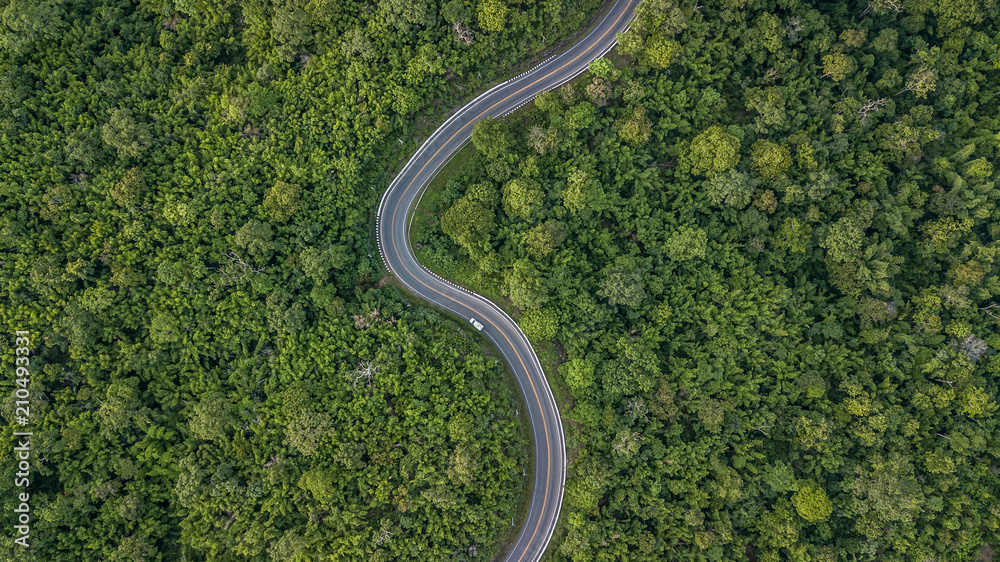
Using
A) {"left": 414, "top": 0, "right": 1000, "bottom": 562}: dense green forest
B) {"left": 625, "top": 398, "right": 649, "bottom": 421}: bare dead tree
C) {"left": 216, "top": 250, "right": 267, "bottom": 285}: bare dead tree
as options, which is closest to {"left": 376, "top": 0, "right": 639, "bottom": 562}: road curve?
{"left": 414, "top": 0, "right": 1000, "bottom": 562}: dense green forest

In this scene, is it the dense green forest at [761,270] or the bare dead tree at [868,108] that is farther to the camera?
the bare dead tree at [868,108]

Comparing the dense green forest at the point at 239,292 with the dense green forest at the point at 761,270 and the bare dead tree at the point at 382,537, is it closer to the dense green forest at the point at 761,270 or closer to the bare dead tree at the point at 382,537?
the bare dead tree at the point at 382,537

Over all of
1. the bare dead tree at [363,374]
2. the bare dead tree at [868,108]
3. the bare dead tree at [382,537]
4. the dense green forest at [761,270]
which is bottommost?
the bare dead tree at [382,537]

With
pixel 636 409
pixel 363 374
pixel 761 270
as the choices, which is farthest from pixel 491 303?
pixel 761 270

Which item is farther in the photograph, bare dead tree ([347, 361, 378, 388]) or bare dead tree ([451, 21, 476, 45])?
bare dead tree ([451, 21, 476, 45])

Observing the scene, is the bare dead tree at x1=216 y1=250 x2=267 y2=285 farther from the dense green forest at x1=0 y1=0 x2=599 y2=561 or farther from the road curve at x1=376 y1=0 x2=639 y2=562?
the road curve at x1=376 y1=0 x2=639 y2=562

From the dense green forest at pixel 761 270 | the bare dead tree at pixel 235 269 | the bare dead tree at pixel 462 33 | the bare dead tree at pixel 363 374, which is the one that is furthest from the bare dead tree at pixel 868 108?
the bare dead tree at pixel 235 269

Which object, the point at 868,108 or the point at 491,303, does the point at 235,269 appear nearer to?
the point at 491,303
